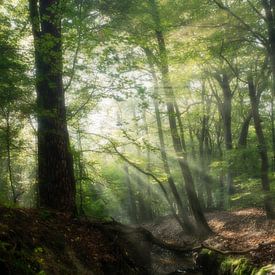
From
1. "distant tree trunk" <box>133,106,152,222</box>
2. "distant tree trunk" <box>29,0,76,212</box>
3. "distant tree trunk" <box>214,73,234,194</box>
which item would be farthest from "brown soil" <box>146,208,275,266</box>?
"distant tree trunk" <box>133,106,152,222</box>

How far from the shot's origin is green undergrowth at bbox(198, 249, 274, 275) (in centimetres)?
716

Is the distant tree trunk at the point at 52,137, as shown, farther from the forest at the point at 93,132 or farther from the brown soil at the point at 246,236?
the brown soil at the point at 246,236

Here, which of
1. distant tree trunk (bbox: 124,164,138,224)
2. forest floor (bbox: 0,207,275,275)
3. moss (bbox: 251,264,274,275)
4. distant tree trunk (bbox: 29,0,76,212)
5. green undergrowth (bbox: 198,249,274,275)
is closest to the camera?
forest floor (bbox: 0,207,275,275)

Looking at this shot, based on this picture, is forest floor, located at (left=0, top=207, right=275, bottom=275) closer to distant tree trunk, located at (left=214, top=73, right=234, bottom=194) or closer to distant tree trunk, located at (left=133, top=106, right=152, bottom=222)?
distant tree trunk, located at (left=214, top=73, right=234, bottom=194)

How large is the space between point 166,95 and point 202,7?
4.29 m

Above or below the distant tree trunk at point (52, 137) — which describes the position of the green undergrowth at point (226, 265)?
below

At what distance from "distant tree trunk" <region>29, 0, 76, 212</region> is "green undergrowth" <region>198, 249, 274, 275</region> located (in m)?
4.34

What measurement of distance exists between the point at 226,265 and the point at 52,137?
5.71 meters

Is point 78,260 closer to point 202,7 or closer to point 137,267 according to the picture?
point 137,267

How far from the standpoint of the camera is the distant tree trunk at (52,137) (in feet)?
25.2

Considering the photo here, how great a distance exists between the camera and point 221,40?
1161cm

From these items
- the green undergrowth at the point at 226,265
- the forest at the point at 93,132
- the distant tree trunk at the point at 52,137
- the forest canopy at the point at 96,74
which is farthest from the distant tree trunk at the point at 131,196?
the distant tree trunk at the point at 52,137

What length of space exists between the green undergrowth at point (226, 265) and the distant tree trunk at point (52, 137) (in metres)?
4.34

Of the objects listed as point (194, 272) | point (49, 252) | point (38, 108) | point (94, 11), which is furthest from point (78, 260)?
point (94, 11)
